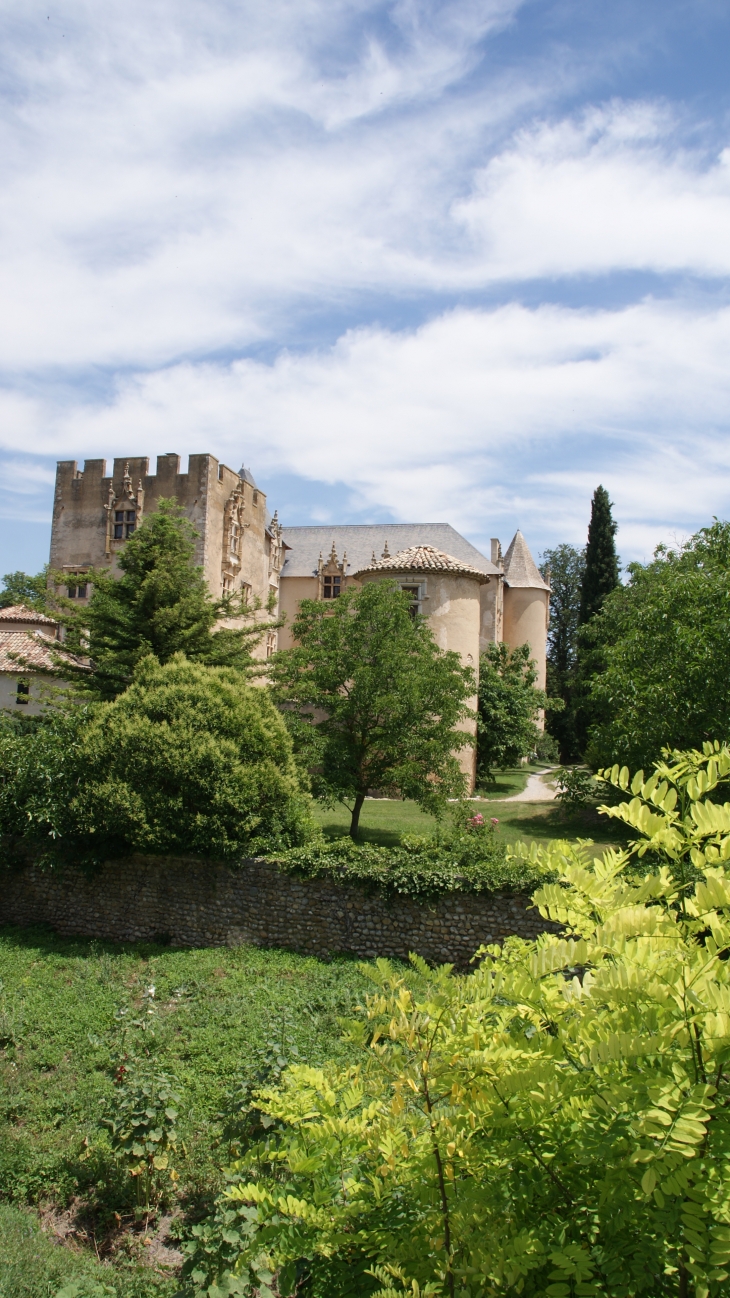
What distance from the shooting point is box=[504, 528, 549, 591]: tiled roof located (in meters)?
46.9

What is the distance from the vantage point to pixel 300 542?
45312 mm

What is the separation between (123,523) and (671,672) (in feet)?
60.8

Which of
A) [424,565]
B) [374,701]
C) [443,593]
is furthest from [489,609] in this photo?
[374,701]

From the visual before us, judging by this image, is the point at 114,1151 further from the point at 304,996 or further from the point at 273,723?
the point at 273,723

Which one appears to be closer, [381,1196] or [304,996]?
[381,1196]

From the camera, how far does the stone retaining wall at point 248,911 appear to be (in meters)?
14.5

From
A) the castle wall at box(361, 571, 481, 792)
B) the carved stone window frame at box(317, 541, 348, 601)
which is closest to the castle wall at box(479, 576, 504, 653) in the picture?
Result: the carved stone window frame at box(317, 541, 348, 601)

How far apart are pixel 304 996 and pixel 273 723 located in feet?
20.2

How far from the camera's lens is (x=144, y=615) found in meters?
19.8

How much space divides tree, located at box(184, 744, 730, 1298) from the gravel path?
27.3 m

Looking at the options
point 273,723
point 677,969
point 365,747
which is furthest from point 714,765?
point 365,747

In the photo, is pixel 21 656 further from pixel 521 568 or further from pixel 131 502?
pixel 521 568

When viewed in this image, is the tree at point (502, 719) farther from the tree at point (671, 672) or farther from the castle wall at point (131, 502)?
the castle wall at point (131, 502)

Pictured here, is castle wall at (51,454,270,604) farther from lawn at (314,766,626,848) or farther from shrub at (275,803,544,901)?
shrub at (275,803,544,901)
